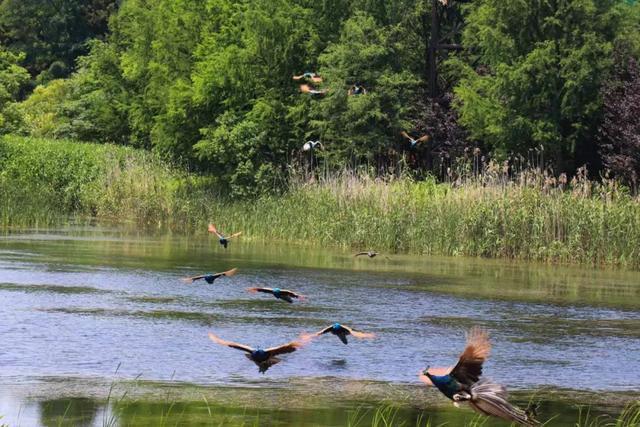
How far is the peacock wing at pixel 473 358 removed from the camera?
275 inches

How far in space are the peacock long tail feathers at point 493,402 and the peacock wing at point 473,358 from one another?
12 cm

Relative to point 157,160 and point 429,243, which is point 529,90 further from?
point 157,160

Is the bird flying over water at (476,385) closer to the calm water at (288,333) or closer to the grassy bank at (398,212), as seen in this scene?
the calm water at (288,333)

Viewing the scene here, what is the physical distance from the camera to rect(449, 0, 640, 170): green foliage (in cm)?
4003

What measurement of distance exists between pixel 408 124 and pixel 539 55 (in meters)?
5.72

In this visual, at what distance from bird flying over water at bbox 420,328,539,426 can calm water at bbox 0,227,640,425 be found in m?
4.84

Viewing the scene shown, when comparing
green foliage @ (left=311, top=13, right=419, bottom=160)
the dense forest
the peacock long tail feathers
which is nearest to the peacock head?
the peacock long tail feathers

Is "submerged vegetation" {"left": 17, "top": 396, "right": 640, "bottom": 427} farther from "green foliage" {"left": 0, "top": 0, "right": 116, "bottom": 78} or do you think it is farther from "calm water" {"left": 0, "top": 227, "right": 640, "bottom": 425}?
"green foliage" {"left": 0, "top": 0, "right": 116, "bottom": 78}

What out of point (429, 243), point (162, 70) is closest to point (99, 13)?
point (162, 70)

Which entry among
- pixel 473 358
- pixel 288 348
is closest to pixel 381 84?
pixel 288 348

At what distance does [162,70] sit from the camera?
5144 cm

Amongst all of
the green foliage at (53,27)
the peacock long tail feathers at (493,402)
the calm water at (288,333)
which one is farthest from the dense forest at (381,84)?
the peacock long tail feathers at (493,402)

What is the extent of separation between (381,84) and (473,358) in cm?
3764

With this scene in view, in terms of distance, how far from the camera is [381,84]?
4441 cm
